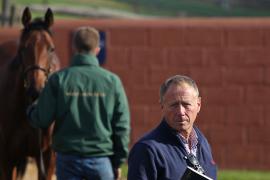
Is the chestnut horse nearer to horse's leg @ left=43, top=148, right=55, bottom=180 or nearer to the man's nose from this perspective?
horse's leg @ left=43, top=148, right=55, bottom=180

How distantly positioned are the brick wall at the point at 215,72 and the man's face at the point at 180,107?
801 centimetres

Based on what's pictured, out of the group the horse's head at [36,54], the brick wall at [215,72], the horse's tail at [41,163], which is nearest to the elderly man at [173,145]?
the horse's head at [36,54]

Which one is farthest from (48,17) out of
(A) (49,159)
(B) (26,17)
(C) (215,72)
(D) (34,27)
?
(C) (215,72)

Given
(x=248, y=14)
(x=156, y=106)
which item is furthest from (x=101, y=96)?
(x=248, y=14)

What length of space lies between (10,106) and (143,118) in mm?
3990

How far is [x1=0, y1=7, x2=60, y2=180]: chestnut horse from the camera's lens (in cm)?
806

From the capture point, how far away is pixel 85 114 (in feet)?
22.1

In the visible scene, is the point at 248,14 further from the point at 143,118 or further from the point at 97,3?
the point at 143,118

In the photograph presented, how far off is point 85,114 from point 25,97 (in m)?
1.97

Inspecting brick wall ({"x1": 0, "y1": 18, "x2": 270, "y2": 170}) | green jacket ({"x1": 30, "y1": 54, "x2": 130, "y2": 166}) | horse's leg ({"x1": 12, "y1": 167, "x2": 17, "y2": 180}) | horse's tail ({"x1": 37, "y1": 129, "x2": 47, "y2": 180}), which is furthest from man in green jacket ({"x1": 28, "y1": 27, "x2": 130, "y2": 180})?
brick wall ({"x1": 0, "y1": 18, "x2": 270, "y2": 170})

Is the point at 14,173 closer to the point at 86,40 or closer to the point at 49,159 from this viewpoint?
the point at 49,159

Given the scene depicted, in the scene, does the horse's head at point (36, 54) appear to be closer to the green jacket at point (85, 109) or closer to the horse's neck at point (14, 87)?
the horse's neck at point (14, 87)

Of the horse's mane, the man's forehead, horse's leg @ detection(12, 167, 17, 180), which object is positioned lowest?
horse's leg @ detection(12, 167, 17, 180)

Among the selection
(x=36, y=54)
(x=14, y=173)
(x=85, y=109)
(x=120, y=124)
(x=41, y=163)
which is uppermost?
(x=36, y=54)
